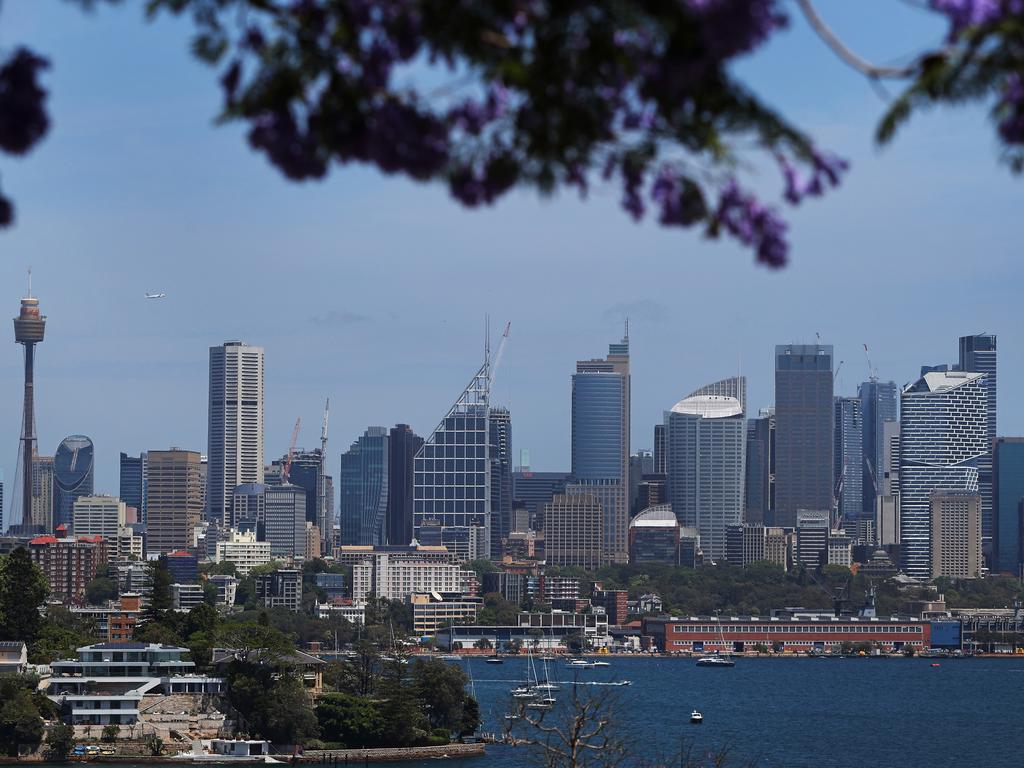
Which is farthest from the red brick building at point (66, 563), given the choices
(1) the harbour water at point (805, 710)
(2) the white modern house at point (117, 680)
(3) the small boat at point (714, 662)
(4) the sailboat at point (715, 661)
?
(2) the white modern house at point (117, 680)

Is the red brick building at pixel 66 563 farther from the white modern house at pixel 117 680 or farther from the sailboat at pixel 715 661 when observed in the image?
the white modern house at pixel 117 680

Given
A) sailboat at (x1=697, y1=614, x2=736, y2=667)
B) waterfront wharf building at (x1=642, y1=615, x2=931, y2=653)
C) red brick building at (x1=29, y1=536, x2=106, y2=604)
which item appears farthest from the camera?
red brick building at (x1=29, y1=536, x2=106, y2=604)

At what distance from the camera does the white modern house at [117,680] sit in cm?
7038

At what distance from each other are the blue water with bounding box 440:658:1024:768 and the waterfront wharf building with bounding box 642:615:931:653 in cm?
705

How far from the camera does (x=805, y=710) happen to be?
335 feet

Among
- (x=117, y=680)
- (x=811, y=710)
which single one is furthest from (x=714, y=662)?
(x=117, y=680)

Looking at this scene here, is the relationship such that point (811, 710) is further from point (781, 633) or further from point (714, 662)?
point (781, 633)

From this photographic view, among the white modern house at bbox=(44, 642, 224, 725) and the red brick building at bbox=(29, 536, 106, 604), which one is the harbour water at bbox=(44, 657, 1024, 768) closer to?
the white modern house at bbox=(44, 642, 224, 725)

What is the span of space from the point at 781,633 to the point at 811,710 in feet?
238

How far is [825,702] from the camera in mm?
110375

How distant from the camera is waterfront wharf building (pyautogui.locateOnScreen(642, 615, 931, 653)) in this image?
173m

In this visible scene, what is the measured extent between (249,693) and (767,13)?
215ft

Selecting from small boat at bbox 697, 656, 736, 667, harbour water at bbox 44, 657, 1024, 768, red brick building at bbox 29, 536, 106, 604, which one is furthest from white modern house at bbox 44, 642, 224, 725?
red brick building at bbox 29, 536, 106, 604

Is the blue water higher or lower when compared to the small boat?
higher
